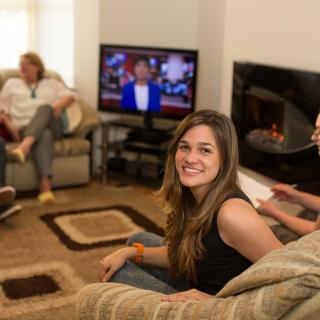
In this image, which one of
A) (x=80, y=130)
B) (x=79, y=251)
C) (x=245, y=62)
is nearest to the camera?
(x=79, y=251)

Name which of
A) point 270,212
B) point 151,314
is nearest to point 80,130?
point 270,212

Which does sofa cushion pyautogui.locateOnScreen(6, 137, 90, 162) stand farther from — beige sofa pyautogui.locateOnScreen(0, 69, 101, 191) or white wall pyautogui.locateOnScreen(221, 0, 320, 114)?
white wall pyautogui.locateOnScreen(221, 0, 320, 114)

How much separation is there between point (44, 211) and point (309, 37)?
214cm

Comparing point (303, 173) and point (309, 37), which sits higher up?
Result: point (309, 37)

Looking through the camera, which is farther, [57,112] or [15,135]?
[57,112]

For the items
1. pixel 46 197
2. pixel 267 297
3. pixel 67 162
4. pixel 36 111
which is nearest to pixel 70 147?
pixel 67 162

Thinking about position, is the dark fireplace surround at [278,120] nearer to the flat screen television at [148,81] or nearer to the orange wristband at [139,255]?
the flat screen television at [148,81]

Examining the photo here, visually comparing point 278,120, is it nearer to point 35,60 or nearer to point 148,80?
point 148,80

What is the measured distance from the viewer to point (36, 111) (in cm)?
442

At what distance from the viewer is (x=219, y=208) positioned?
5.49ft

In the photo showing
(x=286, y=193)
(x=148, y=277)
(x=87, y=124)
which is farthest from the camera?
(x=87, y=124)

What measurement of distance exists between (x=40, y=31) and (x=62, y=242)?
286 cm

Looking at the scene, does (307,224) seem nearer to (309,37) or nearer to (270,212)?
(270,212)

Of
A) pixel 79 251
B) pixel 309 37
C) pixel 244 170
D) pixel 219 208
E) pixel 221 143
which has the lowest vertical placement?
pixel 79 251
